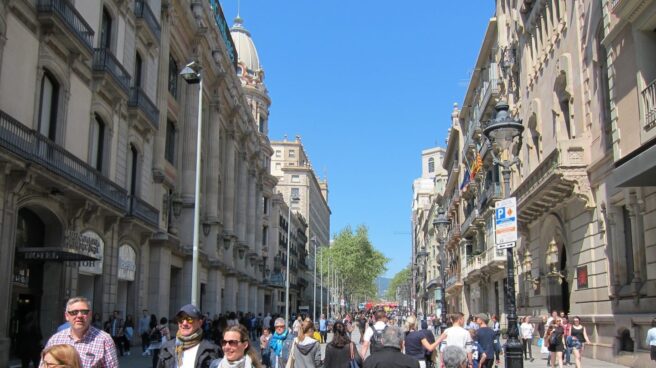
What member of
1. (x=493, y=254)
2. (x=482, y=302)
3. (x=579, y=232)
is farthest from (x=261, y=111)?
(x=579, y=232)

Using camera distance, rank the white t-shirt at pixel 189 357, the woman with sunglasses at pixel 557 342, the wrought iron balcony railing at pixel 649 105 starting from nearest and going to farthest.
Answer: the white t-shirt at pixel 189 357
the wrought iron balcony railing at pixel 649 105
the woman with sunglasses at pixel 557 342

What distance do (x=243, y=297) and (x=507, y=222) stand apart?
4284 cm

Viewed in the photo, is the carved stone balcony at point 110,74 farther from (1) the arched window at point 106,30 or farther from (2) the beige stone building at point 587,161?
(2) the beige stone building at point 587,161

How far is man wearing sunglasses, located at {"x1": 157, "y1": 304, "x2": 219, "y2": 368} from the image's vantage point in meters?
5.61

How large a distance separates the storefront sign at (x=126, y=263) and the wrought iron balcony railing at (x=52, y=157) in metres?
2.91

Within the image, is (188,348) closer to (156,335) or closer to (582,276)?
(156,335)

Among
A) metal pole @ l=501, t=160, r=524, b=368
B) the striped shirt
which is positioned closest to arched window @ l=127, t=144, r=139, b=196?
metal pole @ l=501, t=160, r=524, b=368

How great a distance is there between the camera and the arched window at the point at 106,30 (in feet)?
80.1

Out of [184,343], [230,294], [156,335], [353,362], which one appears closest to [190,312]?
[184,343]

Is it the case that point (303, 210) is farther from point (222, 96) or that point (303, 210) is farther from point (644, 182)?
point (644, 182)

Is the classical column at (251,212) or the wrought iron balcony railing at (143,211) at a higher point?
the classical column at (251,212)

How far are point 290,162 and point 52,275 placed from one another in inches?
4280

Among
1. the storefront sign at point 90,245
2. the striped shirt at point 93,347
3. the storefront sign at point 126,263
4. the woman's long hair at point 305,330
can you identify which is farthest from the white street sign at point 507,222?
the storefront sign at point 126,263

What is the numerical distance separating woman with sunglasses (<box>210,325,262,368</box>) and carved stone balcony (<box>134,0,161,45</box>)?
2422 cm
